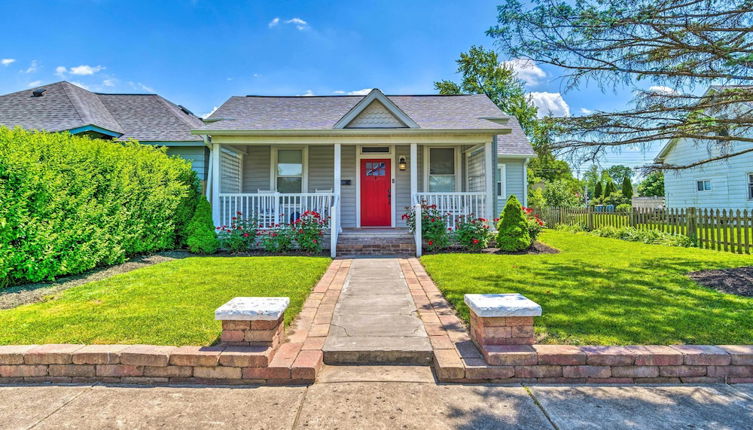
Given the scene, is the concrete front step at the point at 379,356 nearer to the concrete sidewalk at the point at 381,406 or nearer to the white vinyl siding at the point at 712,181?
the concrete sidewalk at the point at 381,406

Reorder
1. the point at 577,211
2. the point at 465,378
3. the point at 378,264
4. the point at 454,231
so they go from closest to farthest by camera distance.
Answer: the point at 465,378 < the point at 378,264 < the point at 454,231 < the point at 577,211

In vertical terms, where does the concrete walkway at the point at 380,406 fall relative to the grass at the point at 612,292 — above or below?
below

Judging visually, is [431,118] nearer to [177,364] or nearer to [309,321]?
[309,321]

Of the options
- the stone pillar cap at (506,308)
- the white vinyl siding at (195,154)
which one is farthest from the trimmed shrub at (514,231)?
the white vinyl siding at (195,154)

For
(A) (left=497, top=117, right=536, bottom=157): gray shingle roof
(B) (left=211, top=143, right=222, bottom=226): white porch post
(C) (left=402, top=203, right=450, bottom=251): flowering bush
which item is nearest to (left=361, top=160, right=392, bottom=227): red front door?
(C) (left=402, top=203, right=450, bottom=251): flowering bush

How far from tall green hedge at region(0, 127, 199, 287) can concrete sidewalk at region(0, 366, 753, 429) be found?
3.27m

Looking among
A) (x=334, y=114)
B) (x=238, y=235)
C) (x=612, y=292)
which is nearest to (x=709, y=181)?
(x=612, y=292)

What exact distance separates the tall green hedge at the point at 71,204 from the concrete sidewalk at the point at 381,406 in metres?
3.27

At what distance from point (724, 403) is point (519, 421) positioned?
4.86 ft

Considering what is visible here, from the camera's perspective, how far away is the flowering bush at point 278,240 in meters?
8.30

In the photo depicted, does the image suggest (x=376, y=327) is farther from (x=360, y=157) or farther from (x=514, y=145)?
(x=514, y=145)

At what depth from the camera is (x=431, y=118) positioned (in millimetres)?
10242

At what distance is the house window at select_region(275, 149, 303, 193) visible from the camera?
36.2ft

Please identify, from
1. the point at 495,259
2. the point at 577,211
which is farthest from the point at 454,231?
the point at 577,211
